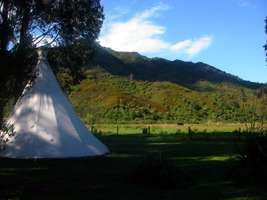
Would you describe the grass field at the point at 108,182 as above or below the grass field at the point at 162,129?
below

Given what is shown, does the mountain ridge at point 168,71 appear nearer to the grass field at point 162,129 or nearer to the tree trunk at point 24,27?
the grass field at point 162,129

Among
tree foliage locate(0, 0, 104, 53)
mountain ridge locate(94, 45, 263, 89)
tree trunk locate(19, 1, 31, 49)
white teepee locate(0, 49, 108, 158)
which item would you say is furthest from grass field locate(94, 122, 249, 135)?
mountain ridge locate(94, 45, 263, 89)

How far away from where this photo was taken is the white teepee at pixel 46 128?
22469mm

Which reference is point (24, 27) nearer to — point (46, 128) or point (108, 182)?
point (108, 182)

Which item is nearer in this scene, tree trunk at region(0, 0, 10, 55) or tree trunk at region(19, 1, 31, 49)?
tree trunk at region(0, 0, 10, 55)

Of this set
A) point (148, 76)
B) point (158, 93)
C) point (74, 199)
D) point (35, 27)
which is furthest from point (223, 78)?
point (74, 199)

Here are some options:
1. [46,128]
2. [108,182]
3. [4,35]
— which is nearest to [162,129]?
[46,128]

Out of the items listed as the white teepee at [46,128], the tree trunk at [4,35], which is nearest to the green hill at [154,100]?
the white teepee at [46,128]

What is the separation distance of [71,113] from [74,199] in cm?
1088

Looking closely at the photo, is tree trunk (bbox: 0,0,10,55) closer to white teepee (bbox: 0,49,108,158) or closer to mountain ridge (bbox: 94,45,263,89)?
white teepee (bbox: 0,49,108,158)

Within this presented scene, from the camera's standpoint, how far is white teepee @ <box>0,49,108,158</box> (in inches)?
885

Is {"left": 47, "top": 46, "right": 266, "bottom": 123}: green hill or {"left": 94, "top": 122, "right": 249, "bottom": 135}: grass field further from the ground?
{"left": 47, "top": 46, "right": 266, "bottom": 123}: green hill

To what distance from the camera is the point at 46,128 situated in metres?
23.1

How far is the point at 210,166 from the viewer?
21.5m
